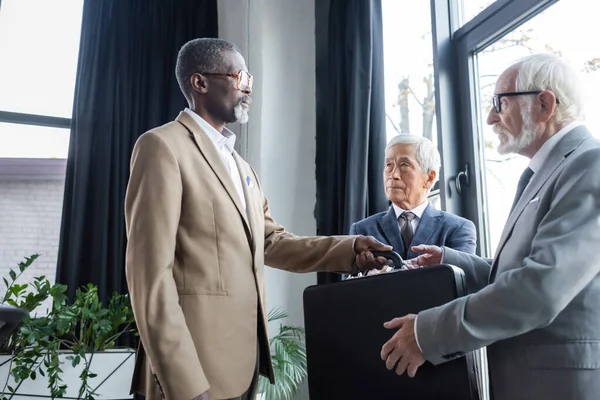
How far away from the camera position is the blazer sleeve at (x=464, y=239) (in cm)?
222

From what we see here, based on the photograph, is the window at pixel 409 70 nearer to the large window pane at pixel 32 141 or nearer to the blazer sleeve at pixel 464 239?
the blazer sleeve at pixel 464 239

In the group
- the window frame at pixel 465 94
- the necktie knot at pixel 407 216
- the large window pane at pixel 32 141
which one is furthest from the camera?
the large window pane at pixel 32 141

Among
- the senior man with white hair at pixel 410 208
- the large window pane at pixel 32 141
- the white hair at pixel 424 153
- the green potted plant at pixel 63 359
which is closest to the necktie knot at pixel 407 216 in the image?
the senior man with white hair at pixel 410 208

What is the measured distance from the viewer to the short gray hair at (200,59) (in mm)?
1904

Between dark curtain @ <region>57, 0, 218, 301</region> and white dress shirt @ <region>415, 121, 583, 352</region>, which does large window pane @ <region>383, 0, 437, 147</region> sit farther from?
white dress shirt @ <region>415, 121, 583, 352</region>

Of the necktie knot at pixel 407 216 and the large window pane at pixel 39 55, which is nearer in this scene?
the necktie knot at pixel 407 216

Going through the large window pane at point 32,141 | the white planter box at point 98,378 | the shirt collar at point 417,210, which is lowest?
the white planter box at point 98,378

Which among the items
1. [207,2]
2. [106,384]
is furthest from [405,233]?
[207,2]

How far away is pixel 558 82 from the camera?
1.47 meters

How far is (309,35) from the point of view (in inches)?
160

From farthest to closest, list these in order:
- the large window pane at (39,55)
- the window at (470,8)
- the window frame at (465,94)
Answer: the large window pane at (39,55), the window at (470,8), the window frame at (465,94)

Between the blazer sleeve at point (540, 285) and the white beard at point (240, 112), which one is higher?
the white beard at point (240, 112)

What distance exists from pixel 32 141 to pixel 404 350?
344 centimetres

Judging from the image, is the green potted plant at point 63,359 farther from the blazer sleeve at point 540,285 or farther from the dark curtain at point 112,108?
the blazer sleeve at point 540,285
